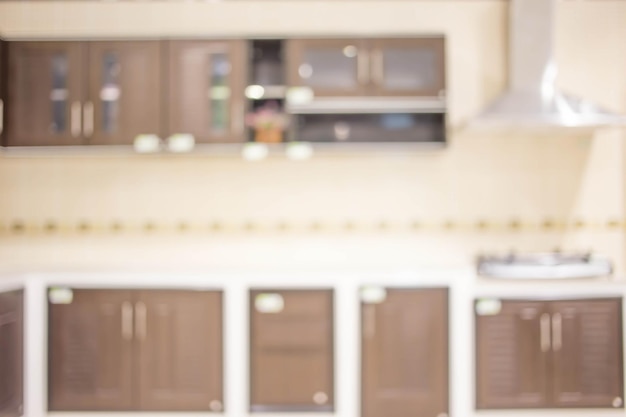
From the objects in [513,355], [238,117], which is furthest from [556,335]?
[238,117]

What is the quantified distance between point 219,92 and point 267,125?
0.32 metres

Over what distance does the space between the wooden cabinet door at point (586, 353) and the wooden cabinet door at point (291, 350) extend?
46.1 inches

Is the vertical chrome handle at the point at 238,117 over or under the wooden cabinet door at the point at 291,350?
over

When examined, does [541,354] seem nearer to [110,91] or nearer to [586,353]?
[586,353]

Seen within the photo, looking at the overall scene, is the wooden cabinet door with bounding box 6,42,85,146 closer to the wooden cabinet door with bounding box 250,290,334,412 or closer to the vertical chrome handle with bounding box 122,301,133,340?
the vertical chrome handle with bounding box 122,301,133,340

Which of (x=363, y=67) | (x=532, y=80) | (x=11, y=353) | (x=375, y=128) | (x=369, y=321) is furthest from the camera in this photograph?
(x=375, y=128)

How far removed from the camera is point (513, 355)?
11.9 feet

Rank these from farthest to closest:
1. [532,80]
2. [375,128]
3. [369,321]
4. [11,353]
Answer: [375,128] → [532,80] → [369,321] → [11,353]

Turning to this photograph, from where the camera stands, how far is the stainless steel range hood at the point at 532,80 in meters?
3.79

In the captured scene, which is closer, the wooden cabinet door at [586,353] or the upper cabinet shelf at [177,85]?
the wooden cabinet door at [586,353]

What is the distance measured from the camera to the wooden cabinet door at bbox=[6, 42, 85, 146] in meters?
3.97

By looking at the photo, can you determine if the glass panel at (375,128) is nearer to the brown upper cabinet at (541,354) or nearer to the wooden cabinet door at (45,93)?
the brown upper cabinet at (541,354)

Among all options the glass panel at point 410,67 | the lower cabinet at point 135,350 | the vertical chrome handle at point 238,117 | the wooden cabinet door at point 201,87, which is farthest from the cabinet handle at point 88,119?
the glass panel at point 410,67

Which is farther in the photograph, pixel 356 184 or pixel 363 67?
pixel 356 184
